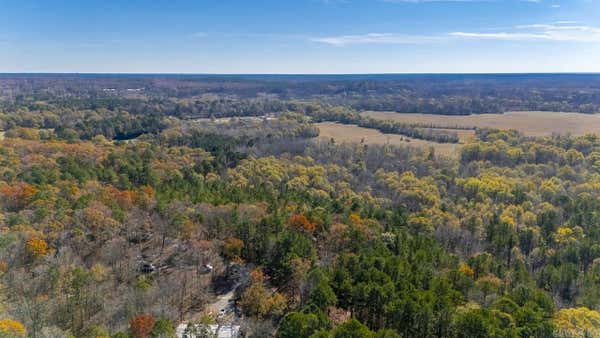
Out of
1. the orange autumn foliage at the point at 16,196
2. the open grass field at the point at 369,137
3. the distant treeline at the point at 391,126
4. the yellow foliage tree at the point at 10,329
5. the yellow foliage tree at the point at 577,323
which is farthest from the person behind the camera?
the distant treeline at the point at 391,126

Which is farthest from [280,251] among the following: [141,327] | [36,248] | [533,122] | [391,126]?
[533,122]

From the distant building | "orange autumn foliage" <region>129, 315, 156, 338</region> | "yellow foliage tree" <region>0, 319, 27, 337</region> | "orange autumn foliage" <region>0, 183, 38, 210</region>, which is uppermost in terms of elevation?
"orange autumn foliage" <region>0, 183, 38, 210</region>

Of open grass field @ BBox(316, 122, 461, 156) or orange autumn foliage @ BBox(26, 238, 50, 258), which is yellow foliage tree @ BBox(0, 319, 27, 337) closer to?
orange autumn foliage @ BBox(26, 238, 50, 258)

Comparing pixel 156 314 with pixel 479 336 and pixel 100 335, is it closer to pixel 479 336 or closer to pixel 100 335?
pixel 100 335

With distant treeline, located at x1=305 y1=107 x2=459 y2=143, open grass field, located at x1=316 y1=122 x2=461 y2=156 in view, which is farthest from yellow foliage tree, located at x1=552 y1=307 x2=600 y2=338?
distant treeline, located at x1=305 y1=107 x2=459 y2=143

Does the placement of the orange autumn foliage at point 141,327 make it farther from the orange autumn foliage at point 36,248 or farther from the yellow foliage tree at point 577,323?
the yellow foliage tree at point 577,323

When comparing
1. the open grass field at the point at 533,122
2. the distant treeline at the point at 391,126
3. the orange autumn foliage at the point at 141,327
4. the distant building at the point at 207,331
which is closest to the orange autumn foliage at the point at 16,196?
the distant building at the point at 207,331
